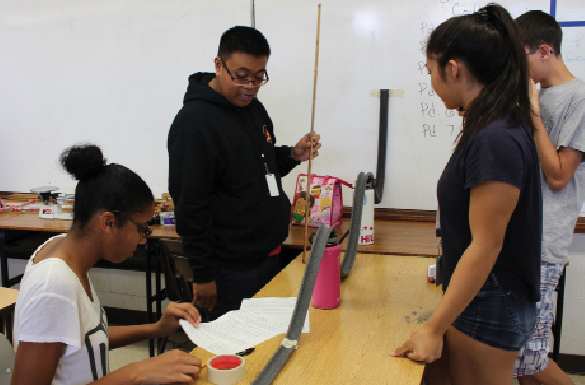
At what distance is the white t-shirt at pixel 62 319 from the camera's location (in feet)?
3.14

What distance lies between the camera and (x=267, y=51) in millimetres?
1844

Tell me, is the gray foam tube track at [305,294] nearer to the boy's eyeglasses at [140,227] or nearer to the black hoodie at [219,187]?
the boy's eyeglasses at [140,227]

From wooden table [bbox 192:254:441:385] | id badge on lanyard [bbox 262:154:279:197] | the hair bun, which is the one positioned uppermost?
the hair bun

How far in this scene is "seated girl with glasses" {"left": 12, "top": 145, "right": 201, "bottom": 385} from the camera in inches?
37.8

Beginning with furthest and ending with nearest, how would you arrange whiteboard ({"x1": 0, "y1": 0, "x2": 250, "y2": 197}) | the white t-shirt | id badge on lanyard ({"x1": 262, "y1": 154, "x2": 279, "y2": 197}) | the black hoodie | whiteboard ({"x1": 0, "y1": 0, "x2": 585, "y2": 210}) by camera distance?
whiteboard ({"x1": 0, "y1": 0, "x2": 250, "y2": 197}) < whiteboard ({"x1": 0, "y1": 0, "x2": 585, "y2": 210}) < id badge on lanyard ({"x1": 262, "y1": 154, "x2": 279, "y2": 197}) < the black hoodie < the white t-shirt

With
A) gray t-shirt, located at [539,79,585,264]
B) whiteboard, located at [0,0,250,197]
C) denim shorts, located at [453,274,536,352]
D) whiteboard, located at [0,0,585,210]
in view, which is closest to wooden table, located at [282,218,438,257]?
whiteboard, located at [0,0,585,210]

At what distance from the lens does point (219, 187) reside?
1809 millimetres

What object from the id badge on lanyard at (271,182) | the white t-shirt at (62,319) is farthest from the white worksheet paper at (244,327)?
the id badge on lanyard at (271,182)

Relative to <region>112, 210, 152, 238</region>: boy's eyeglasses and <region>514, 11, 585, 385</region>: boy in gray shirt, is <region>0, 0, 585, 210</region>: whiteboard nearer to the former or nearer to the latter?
<region>514, 11, 585, 385</region>: boy in gray shirt

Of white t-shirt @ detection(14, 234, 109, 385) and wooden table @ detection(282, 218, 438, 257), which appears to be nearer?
white t-shirt @ detection(14, 234, 109, 385)

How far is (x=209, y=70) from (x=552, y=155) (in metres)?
2.23

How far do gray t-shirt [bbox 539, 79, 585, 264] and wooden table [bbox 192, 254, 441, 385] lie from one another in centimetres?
41

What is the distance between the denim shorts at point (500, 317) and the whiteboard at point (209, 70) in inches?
69.0

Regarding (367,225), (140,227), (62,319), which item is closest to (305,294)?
(140,227)
